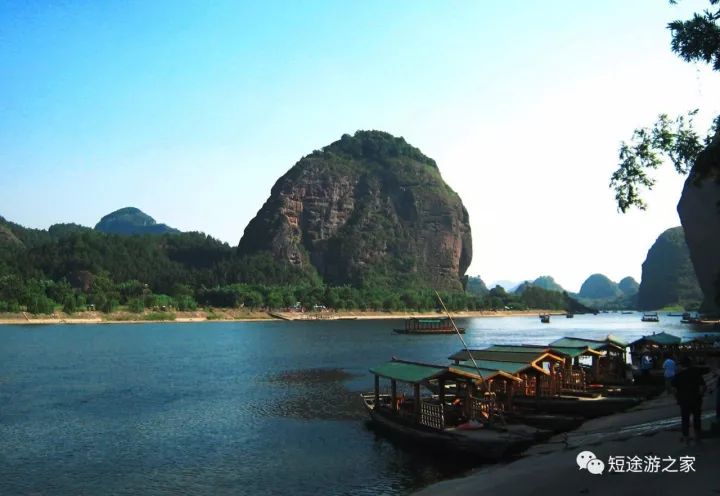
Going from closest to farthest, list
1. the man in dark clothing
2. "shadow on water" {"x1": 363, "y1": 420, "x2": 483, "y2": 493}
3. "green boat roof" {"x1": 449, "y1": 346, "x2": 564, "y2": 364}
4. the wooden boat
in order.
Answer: the man in dark clothing → "shadow on water" {"x1": 363, "y1": 420, "x2": 483, "y2": 493} → the wooden boat → "green boat roof" {"x1": 449, "y1": 346, "x2": 564, "y2": 364}

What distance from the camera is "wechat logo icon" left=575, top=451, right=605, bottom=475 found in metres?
21.4

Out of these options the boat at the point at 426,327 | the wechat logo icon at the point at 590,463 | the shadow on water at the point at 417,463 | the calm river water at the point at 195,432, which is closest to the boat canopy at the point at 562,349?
the calm river water at the point at 195,432

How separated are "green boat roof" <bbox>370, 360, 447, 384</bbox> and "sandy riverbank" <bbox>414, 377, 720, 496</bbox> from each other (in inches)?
310

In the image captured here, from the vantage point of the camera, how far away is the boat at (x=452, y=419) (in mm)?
31109

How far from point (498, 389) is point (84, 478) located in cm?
2444

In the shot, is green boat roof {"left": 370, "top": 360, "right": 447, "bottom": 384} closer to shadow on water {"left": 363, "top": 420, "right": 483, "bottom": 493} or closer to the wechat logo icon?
shadow on water {"left": 363, "top": 420, "right": 483, "bottom": 493}

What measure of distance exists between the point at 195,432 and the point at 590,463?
94.9 feet

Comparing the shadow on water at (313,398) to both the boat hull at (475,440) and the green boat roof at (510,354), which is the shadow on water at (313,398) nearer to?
the green boat roof at (510,354)

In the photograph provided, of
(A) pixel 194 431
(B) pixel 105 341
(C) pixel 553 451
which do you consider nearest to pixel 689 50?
(C) pixel 553 451

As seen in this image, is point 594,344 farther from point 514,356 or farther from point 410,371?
point 410,371

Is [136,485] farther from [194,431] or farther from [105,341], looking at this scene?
[105,341]

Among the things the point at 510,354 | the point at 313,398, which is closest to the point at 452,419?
the point at 510,354

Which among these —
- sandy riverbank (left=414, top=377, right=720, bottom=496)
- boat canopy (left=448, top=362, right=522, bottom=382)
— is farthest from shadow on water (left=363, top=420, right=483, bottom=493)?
boat canopy (left=448, top=362, right=522, bottom=382)

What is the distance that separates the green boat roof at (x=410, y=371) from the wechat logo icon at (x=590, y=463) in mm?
12985
